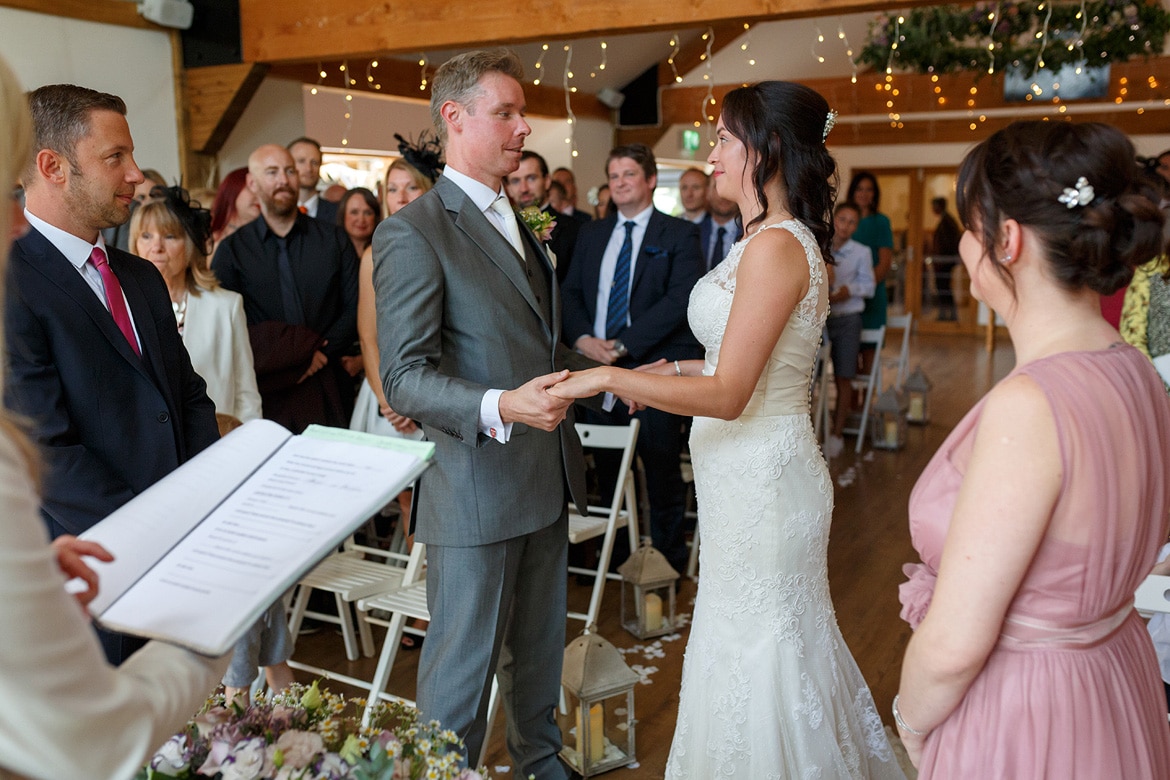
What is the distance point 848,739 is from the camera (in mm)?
2594

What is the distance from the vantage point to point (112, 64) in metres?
6.96

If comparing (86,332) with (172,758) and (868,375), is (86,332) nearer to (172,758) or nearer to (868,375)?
(172,758)

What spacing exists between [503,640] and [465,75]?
1471 millimetres

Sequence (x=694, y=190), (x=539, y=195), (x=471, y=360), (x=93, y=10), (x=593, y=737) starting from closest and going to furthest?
(x=471, y=360)
(x=593, y=737)
(x=539, y=195)
(x=93, y=10)
(x=694, y=190)

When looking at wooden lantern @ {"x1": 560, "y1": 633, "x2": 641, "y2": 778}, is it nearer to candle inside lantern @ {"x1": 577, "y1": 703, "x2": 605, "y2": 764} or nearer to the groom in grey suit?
candle inside lantern @ {"x1": 577, "y1": 703, "x2": 605, "y2": 764}

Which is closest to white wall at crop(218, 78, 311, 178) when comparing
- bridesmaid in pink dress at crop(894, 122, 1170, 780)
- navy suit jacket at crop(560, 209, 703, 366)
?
navy suit jacket at crop(560, 209, 703, 366)

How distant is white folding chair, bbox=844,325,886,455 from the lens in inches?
309

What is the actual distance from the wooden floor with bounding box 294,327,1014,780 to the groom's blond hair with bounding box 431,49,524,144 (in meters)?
2.06

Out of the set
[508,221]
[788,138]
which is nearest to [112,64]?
[508,221]

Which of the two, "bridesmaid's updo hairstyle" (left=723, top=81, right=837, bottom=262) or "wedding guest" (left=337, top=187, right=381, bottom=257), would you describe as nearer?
"bridesmaid's updo hairstyle" (left=723, top=81, right=837, bottom=262)

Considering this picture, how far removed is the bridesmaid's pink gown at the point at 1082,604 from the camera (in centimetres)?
133

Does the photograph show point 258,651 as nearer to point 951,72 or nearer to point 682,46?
point 951,72

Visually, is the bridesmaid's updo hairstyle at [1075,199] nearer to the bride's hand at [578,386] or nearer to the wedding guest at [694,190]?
the bride's hand at [578,386]

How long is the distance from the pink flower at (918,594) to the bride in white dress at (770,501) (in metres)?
0.79
